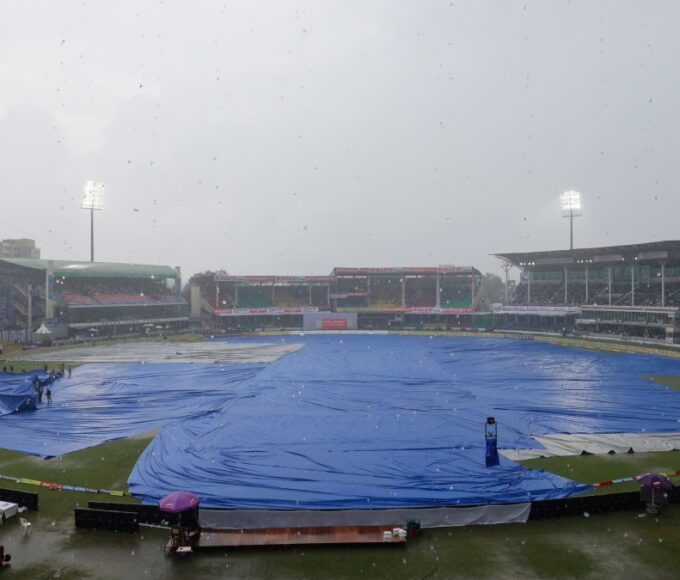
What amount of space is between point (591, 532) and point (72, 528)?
46.6 ft

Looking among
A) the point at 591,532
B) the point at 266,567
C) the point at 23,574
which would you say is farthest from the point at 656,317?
the point at 23,574

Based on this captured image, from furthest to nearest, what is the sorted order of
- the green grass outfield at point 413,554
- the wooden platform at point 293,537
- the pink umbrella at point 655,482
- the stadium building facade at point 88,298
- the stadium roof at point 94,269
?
the stadium roof at point 94,269, the stadium building facade at point 88,298, the pink umbrella at point 655,482, the wooden platform at point 293,537, the green grass outfield at point 413,554

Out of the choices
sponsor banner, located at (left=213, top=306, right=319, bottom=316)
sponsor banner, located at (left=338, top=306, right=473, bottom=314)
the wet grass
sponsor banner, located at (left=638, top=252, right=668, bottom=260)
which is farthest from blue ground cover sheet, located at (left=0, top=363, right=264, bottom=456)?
sponsor banner, located at (left=638, top=252, right=668, bottom=260)

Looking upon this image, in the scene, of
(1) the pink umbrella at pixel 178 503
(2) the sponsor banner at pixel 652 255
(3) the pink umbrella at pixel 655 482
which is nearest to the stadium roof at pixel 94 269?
(1) the pink umbrella at pixel 178 503

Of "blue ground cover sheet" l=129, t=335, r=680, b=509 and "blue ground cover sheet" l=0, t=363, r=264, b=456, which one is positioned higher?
"blue ground cover sheet" l=129, t=335, r=680, b=509

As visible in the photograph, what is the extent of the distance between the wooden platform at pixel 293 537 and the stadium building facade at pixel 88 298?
54.4m

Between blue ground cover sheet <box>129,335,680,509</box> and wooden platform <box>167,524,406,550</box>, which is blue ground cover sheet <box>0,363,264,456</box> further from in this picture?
wooden platform <box>167,524,406,550</box>

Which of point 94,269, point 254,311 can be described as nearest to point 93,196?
point 94,269

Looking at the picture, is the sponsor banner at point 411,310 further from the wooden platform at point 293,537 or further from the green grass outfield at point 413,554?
the wooden platform at point 293,537

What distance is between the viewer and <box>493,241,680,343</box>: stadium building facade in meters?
61.9

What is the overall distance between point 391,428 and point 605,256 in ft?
191

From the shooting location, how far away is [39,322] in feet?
220

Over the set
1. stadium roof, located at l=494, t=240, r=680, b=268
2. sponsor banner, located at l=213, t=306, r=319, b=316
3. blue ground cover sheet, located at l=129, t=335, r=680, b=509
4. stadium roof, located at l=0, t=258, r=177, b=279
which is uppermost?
stadium roof, located at l=494, t=240, r=680, b=268

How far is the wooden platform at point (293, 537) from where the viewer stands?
13.6 meters
